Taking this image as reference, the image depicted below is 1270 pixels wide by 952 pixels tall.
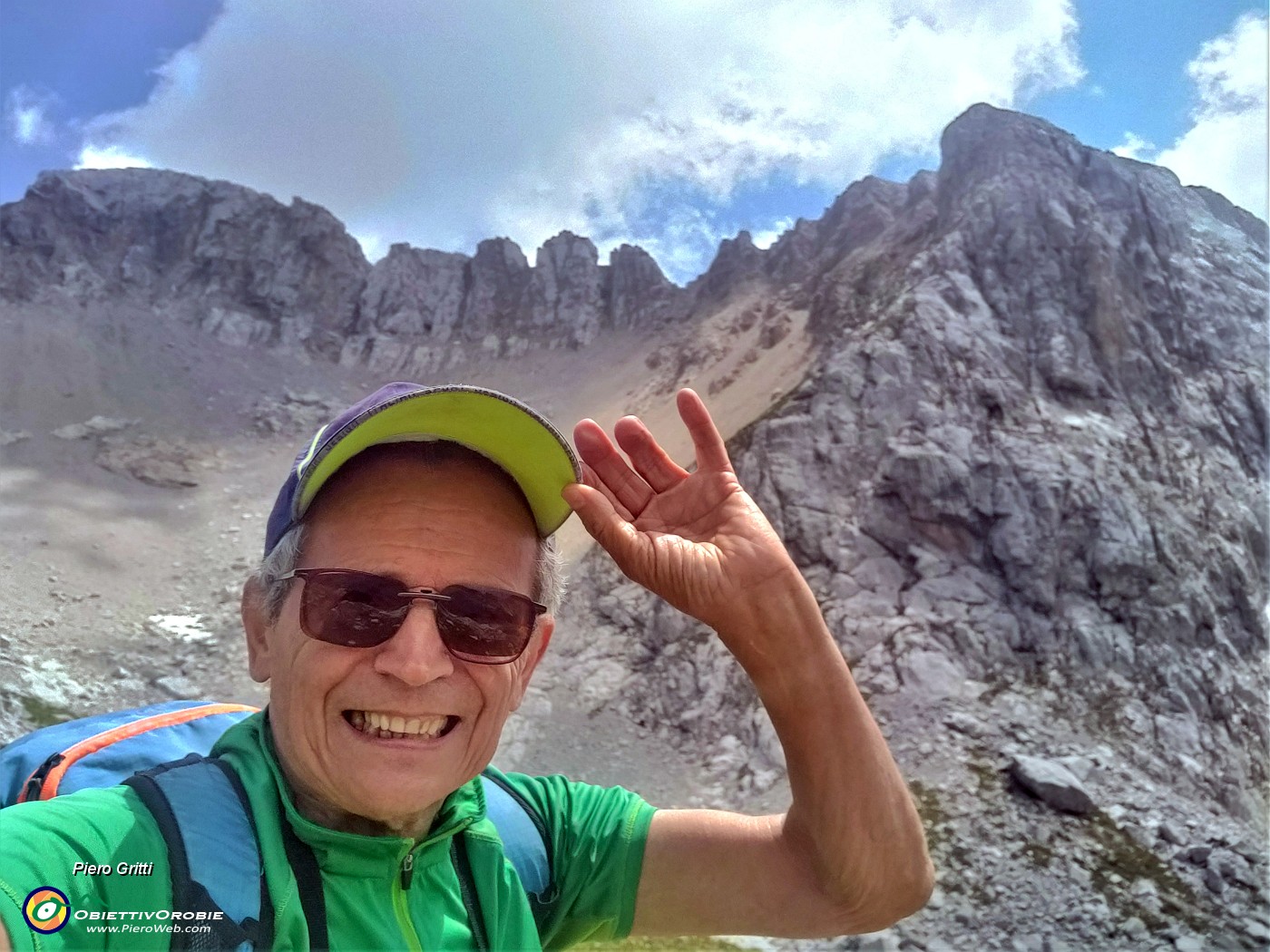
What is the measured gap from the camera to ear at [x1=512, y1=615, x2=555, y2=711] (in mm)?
2730

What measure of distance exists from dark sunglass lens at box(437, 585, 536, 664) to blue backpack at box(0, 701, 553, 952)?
2.41 ft

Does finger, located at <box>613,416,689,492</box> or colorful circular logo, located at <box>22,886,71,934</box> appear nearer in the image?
colorful circular logo, located at <box>22,886,71,934</box>

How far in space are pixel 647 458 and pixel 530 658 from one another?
1111 mm

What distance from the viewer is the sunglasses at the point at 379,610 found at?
239cm

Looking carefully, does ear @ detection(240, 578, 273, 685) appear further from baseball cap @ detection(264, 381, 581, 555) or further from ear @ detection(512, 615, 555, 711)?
ear @ detection(512, 615, 555, 711)

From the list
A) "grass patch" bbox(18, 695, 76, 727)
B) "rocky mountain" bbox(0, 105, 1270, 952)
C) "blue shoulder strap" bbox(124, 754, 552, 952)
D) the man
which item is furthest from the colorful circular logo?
"grass patch" bbox(18, 695, 76, 727)

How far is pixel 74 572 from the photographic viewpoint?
72.9 ft

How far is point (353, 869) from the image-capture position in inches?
85.2

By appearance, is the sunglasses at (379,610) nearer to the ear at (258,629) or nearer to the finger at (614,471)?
the ear at (258,629)

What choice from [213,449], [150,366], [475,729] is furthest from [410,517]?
[150,366]

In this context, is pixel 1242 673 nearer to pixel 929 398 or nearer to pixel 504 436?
pixel 929 398

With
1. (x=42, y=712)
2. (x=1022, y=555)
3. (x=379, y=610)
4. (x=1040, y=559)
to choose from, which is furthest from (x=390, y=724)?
(x=1040, y=559)

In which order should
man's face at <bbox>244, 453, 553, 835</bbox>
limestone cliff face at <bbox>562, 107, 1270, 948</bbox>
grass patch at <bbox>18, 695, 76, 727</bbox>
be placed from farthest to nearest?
grass patch at <bbox>18, 695, 76, 727</bbox>, limestone cliff face at <bbox>562, 107, 1270, 948</bbox>, man's face at <bbox>244, 453, 553, 835</bbox>

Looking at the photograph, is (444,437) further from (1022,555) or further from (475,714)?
(1022,555)
